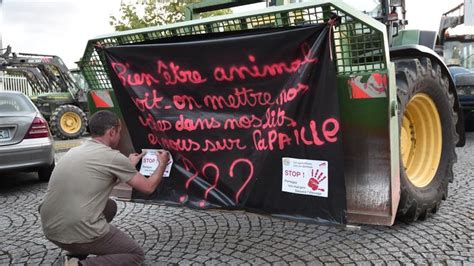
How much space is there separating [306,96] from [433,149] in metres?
1.88

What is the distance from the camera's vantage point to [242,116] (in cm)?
353

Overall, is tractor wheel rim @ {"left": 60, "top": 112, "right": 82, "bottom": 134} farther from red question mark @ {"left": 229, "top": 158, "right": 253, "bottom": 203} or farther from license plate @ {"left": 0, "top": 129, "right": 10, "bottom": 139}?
red question mark @ {"left": 229, "top": 158, "right": 253, "bottom": 203}

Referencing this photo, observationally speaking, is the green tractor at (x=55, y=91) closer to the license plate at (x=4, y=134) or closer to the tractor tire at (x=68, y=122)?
the tractor tire at (x=68, y=122)

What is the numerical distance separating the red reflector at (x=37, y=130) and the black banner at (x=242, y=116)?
3073 millimetres

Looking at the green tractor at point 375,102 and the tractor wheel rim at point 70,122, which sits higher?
the green tractor at point 375,102

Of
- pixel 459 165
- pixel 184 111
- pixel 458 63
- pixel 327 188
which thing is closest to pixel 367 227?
pixel 327 188

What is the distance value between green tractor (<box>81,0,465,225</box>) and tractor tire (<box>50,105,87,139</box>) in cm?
1060

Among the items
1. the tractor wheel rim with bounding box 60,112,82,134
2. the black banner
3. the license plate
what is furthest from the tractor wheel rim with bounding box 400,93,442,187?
the tractor wheel rim with bounding box 60,112,82,134

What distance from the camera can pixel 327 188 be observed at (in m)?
3.24

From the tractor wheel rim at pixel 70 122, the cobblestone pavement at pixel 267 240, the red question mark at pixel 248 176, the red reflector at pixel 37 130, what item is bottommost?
the cobblestone pavement at pixel 267 240

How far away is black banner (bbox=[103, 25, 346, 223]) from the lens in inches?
127

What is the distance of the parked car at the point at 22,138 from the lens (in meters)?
6.24

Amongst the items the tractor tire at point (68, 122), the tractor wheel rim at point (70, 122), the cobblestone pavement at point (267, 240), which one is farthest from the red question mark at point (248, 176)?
the tractor wheel rim at point (70, 122)

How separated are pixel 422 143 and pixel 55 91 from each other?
577 inches
